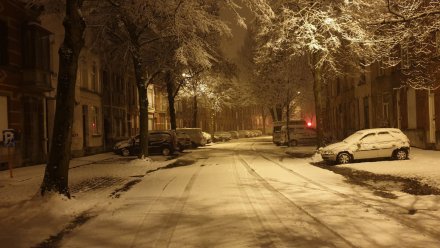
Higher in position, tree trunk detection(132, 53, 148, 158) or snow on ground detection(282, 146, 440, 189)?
tree trunk detection(132, 53, 148, 158)

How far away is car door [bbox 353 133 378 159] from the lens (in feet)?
69.2

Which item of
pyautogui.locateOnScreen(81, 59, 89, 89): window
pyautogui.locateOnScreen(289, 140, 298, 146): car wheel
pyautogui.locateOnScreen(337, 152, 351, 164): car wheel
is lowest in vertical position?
pyautogui.locateOnScreen(337, 152, 351, 164): car wheel

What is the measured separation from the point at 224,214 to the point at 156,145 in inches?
912

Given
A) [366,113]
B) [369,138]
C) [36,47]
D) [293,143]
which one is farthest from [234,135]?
[369,138]

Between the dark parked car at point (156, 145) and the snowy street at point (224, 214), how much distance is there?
52.1ft

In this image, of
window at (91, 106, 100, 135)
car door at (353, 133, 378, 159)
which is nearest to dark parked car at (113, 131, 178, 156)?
window at (91, 106, 100, 135)

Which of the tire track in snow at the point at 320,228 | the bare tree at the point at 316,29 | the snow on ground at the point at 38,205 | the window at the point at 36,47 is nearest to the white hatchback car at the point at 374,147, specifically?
the bare tree at the point at 316,29

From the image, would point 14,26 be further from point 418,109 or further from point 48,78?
point 418,109

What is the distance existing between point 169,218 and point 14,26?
1833 centimetres

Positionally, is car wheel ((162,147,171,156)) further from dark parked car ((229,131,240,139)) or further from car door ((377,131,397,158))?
dark parked car ((229,131,240,139))

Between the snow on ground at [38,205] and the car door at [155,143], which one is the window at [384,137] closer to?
the snow on ground at [38,205]

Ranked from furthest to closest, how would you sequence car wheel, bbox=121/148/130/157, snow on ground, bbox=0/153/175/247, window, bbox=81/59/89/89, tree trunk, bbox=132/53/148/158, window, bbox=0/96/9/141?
window, bbox=81/59/89/89 < car wheel, bbox=121/148/130/157 < tree trunk, bbox=132/53/148/158 < window, bbox=0/96/9/141 < snow on ground, bbox=0/153/175/247

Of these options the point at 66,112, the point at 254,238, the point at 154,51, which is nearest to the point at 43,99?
the point at 154,51

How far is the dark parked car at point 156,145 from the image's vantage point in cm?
3234
